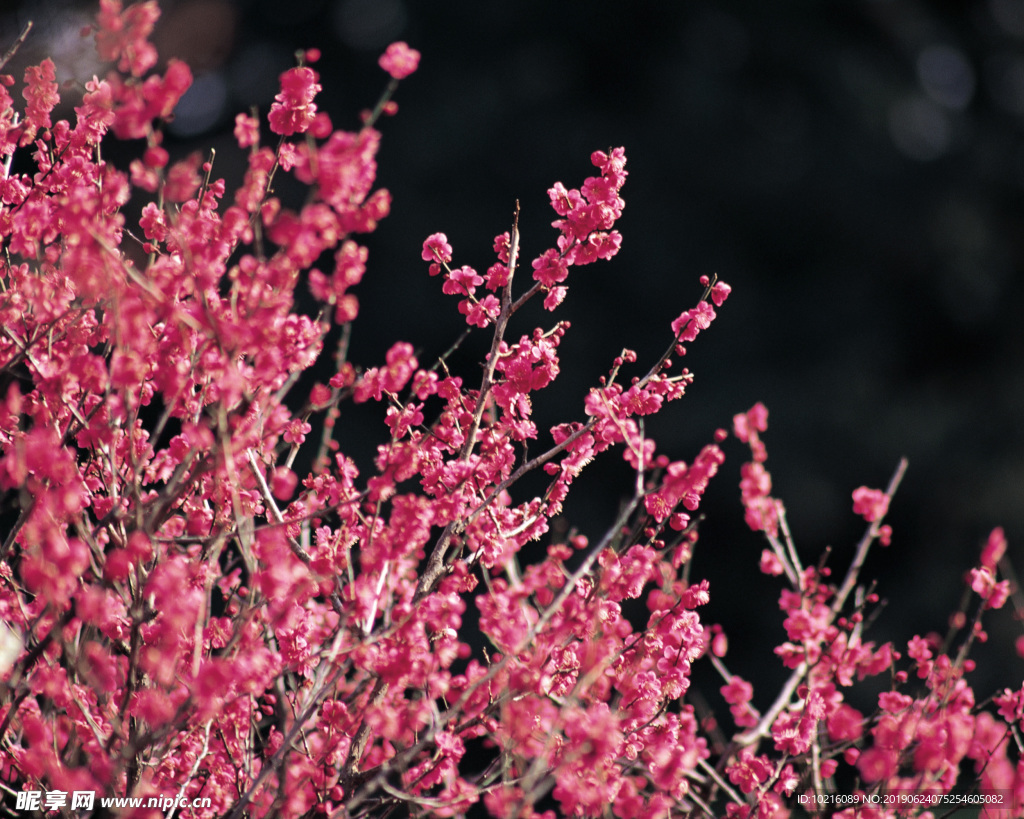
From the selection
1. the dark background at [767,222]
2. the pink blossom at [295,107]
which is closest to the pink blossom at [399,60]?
the pink blossom at [295,107]

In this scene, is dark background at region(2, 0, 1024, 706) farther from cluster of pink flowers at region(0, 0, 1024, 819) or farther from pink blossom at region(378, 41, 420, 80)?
pink blossom at region(378, 41, 420, 80)

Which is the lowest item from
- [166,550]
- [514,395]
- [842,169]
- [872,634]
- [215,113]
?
[872,634]

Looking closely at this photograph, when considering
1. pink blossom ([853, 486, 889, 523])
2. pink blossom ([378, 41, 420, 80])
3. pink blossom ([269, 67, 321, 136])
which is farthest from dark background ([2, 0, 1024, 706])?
pink blossom ([378, 41, 420, 80])

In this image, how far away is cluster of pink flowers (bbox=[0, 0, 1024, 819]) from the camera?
A: 80.3 inches

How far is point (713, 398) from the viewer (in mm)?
8148

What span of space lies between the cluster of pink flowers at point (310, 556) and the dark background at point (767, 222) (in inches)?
195

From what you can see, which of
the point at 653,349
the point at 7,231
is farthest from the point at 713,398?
the point at 7,231

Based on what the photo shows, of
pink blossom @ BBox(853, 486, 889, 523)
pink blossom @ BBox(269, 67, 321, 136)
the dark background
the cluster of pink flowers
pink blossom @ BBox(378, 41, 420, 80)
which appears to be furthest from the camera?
the dark background

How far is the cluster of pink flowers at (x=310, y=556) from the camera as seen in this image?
6.69 ft

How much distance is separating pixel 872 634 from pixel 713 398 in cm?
279

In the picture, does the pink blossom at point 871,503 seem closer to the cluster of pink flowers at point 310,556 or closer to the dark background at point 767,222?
the cluster of pink flowers at point 310,556

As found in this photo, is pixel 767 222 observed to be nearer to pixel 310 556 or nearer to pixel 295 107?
pixel 295 107

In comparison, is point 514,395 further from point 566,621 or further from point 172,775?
point 172,775

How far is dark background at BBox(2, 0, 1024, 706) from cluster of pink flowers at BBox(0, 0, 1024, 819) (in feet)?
16.2
